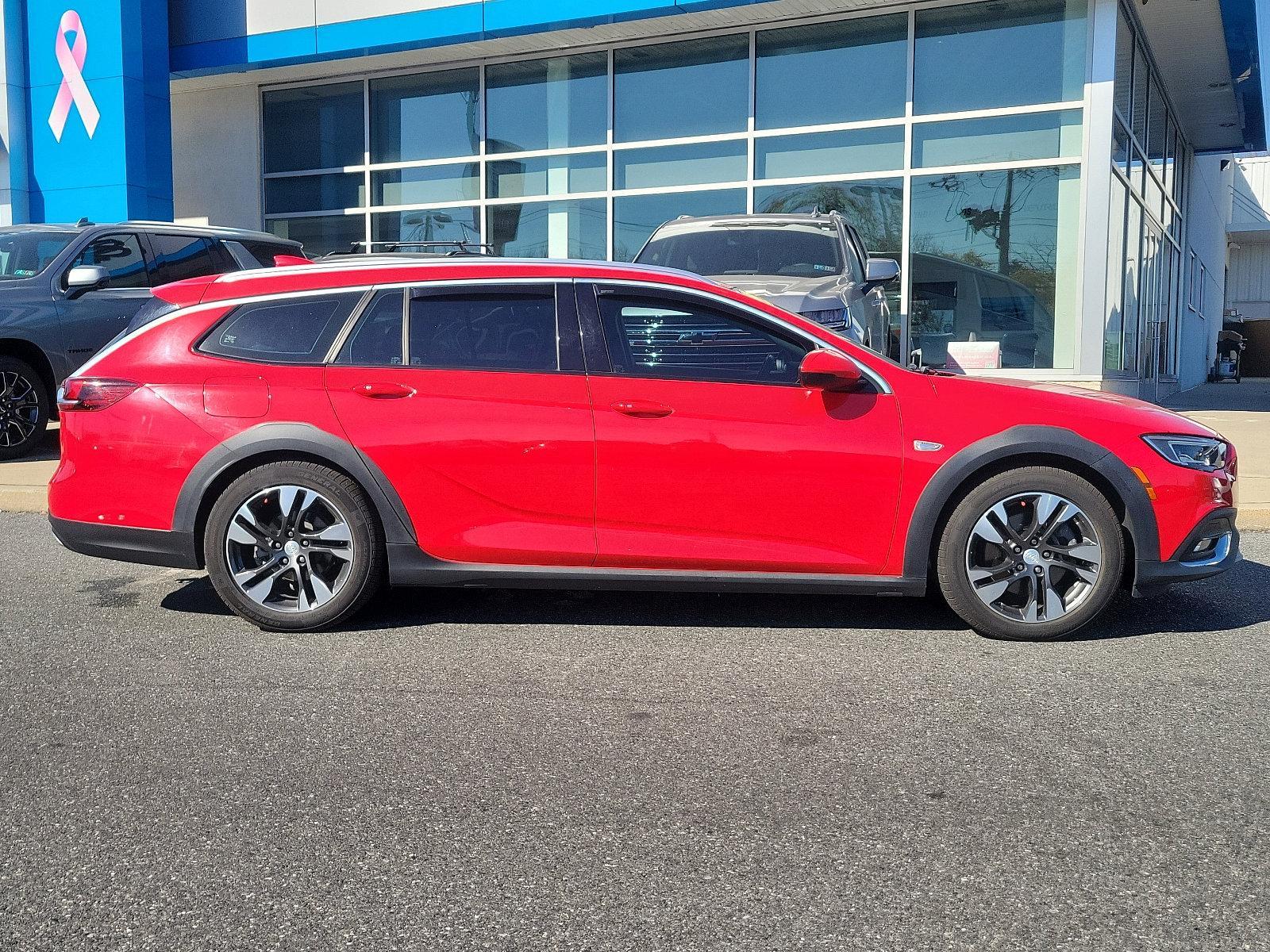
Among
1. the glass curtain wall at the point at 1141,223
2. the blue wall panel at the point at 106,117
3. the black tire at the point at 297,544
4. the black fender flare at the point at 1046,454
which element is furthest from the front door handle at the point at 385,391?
the blue wall panel at the point at 106,117

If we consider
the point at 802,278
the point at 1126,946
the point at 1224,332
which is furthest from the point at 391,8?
the point at 1224,332

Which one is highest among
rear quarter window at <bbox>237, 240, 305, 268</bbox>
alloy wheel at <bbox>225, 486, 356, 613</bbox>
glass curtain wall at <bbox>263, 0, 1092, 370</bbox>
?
glass curtain wall at <bbox>263, 0, 1092, 370</bbox>

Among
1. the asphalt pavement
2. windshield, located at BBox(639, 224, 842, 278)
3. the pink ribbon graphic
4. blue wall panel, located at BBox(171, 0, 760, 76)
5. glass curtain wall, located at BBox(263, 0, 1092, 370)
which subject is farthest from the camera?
the pink ribbon graphic

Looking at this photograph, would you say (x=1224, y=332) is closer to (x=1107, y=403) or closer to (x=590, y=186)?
(x=590, y=186)

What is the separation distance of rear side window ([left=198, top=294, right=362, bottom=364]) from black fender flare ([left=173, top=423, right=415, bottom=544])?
34cm

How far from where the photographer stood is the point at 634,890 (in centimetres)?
256

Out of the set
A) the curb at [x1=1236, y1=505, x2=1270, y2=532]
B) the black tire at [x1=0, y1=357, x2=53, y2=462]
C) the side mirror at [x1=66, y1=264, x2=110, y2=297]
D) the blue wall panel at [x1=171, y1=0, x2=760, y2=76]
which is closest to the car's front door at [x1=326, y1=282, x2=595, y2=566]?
the curb at [x1=1236, y1=505, x2=1270, y2=532]

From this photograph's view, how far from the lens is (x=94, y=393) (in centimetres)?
496

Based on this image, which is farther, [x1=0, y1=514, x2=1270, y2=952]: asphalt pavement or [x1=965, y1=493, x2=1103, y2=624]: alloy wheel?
[x1=965, y1=493, x2=1103, y2=624]: alloy wheel

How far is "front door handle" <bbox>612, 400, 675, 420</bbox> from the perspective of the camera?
4.67 metres

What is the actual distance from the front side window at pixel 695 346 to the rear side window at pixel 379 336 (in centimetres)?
86

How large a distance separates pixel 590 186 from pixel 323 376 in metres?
11.3

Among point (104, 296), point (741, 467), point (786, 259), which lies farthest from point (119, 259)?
point (741, 467)

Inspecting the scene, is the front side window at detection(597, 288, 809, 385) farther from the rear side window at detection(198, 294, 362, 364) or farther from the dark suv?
the dark suv
